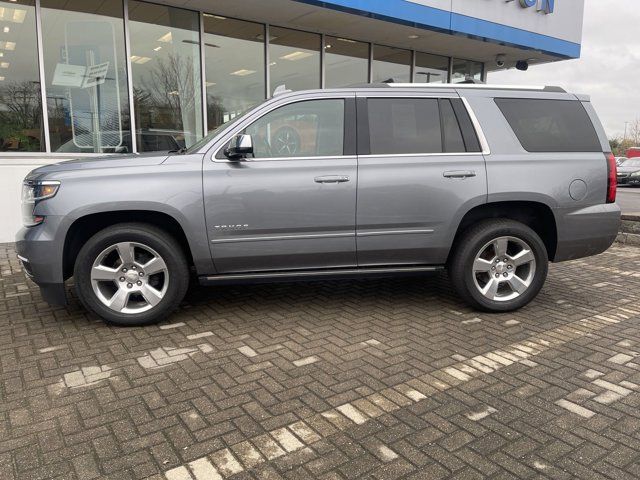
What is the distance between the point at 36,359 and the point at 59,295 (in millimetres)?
637

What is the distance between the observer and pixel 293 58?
10508 mm

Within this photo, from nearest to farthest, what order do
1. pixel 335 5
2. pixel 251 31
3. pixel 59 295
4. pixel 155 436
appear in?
pixel 155 436
pixel 59 295
pixel 335 5
pixel 251 31

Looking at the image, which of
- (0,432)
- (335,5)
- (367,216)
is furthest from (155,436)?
(335,5)

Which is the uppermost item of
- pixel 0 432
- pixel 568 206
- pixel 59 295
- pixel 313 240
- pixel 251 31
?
pixel 251 31

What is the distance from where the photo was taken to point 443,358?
3.63m

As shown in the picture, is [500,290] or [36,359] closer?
[36,359]

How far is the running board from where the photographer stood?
13.9 ft

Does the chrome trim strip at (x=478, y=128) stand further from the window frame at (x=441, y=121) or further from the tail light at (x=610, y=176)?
the tail light at (x=610, y=176)

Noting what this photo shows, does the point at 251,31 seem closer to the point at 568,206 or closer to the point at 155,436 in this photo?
the point at 568,206

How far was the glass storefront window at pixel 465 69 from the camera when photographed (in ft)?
42.3

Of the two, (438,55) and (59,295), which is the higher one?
(438,55)

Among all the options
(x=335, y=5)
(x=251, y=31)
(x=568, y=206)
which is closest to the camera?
(x=568, y=206)

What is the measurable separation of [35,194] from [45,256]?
50 centimetres

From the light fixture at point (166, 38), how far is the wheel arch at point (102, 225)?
5986mm
